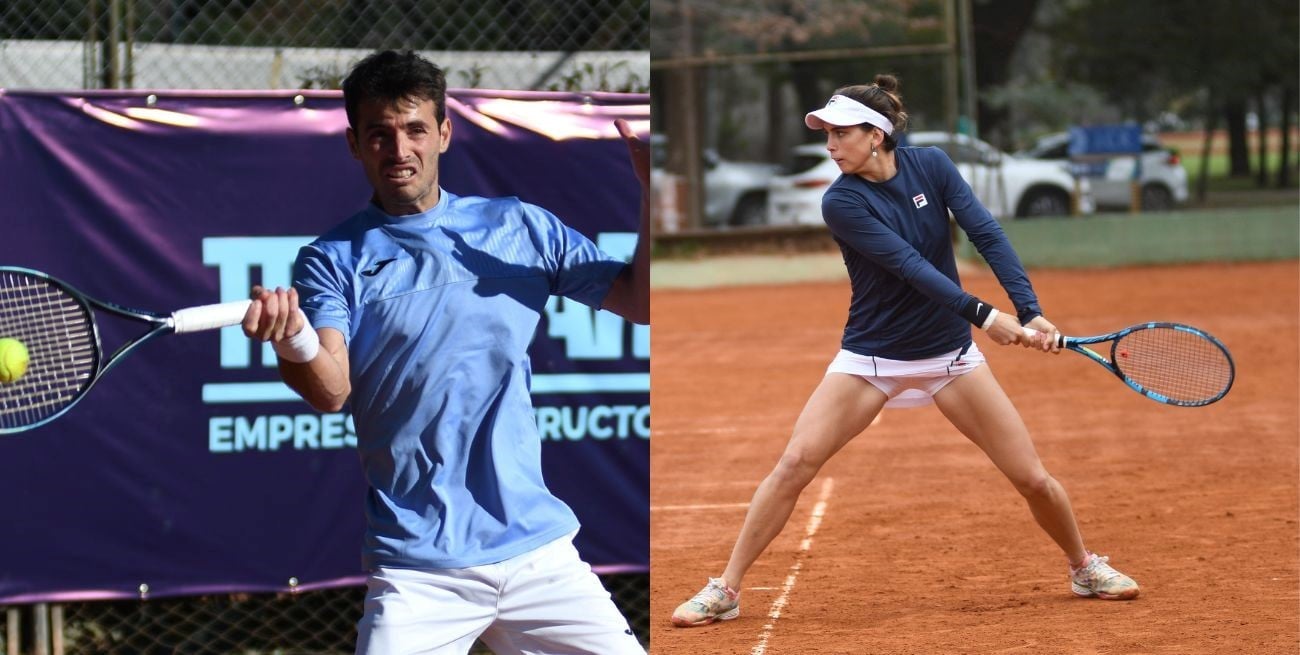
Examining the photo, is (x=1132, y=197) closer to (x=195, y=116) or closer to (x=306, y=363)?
(x=195, y=116)

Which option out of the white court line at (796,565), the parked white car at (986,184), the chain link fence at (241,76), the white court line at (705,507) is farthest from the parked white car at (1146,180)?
the chain link fence at (241,76)

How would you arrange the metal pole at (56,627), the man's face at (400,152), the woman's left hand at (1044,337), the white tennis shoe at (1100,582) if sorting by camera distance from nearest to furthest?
the man's face at (400,152) → the woman's left hand at (1044,337) → the metal pole at (56,627) → the white tennis shoe at (1100,582)

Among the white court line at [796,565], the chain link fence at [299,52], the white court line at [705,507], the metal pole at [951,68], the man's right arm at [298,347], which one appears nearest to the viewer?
the man's right arm at [298,347]

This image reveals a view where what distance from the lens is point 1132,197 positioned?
726 inches

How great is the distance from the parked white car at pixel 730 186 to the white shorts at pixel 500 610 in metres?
15.6

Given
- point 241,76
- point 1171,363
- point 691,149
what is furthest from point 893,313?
point 691,149

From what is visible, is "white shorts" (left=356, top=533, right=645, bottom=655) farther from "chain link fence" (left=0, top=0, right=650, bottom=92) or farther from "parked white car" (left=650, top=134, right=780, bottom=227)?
"parked white car" (left=650, top=134, right=780, bottom=227)

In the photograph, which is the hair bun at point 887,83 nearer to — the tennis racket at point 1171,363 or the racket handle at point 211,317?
the tennis racket at point 1171,363

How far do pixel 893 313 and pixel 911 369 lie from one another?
0.61ft

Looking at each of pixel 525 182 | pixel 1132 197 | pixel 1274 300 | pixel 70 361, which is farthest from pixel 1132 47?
pixel 70 361

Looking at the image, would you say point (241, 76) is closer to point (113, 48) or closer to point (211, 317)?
point (113, 48)

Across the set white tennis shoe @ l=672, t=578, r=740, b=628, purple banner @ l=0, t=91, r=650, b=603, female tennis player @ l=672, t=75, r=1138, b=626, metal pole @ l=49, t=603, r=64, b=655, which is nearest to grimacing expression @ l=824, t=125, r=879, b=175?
female tennis player @ l=672, t=75, r=1138, b=626

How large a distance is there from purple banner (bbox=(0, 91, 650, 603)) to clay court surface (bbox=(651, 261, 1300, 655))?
3.76ft

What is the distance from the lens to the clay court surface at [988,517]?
4.95 meters
